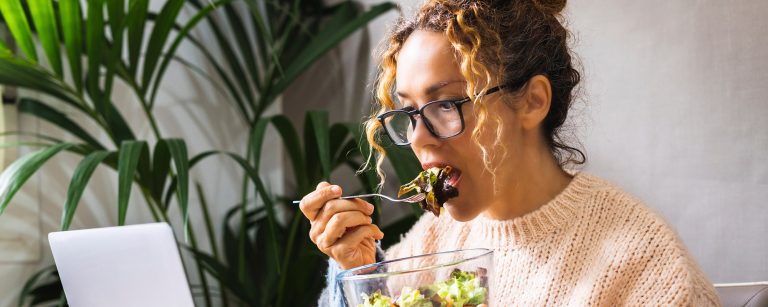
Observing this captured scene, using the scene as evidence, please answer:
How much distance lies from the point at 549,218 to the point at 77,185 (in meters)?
0.98

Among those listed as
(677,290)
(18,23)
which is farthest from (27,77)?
(677,290)

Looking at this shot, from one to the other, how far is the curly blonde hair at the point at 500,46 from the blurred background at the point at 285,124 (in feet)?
0.67

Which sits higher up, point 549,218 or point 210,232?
point 210,232

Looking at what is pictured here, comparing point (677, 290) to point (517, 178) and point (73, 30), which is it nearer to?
point (517, 178)

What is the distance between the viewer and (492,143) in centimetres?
119

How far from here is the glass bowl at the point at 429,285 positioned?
0.80 m

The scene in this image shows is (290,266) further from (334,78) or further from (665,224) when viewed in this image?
(665,224)

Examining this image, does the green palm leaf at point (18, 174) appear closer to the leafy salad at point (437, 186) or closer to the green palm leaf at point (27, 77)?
the green palm leaf at point (27, 77)

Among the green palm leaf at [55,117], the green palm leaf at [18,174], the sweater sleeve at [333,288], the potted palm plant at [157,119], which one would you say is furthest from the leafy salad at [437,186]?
the green palm leaf at [55,117]

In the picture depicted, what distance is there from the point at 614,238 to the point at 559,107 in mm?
235

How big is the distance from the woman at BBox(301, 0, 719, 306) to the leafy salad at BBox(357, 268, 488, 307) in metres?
0.31

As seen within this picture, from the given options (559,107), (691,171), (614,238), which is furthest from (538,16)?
(691,171)

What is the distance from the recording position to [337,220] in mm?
1194

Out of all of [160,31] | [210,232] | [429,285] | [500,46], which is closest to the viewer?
[429,285]
